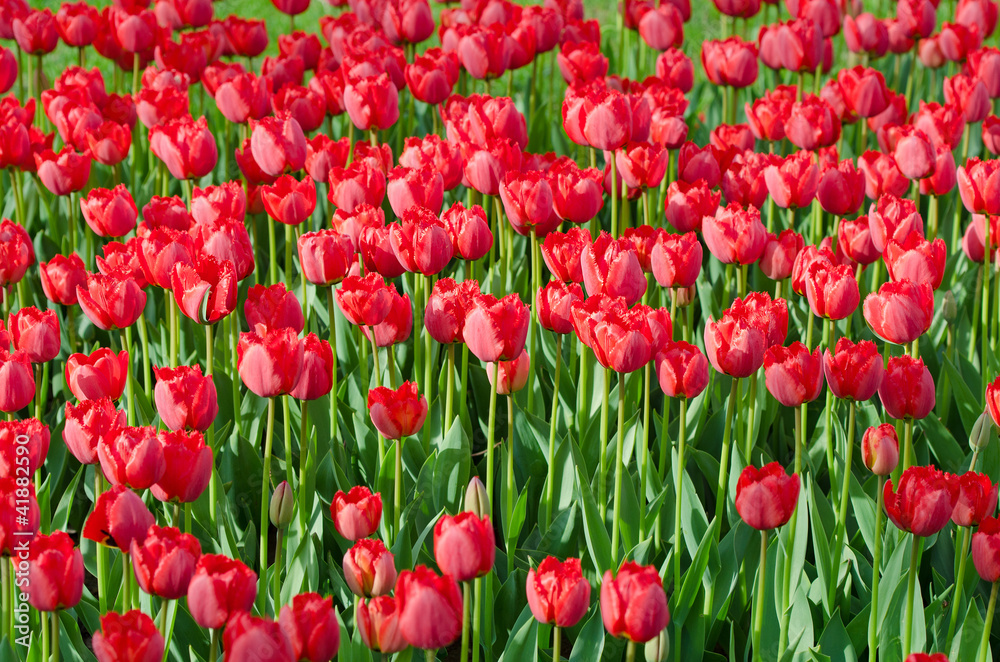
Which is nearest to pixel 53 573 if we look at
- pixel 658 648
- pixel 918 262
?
pixel 658 648

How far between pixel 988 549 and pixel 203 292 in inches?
54.5

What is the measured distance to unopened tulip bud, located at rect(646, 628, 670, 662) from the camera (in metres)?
1.52

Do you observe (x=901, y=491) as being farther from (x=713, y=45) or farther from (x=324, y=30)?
(x=324, y=30)

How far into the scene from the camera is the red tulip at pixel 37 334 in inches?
81.9

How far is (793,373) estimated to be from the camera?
184cm

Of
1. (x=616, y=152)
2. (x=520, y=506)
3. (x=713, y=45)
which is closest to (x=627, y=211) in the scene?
(x=616, y=152)

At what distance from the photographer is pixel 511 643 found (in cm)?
176

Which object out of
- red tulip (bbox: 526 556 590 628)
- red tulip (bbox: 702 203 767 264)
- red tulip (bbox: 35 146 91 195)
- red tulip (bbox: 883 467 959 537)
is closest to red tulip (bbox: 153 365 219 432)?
red tulip (bbox: 526 556 590 628)

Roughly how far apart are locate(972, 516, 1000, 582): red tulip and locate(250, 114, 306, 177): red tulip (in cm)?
185

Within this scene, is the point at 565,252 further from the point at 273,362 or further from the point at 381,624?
the point at 381,624

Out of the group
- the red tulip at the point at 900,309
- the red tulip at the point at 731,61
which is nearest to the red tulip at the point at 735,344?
the red tulip at the point at 900,309

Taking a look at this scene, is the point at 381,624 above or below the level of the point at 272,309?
below

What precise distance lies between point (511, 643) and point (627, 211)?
1583mm

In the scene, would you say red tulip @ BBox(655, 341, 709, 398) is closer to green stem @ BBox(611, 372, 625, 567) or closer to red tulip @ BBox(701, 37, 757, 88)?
green stem @ BBox(611, 372, 625, 567)
